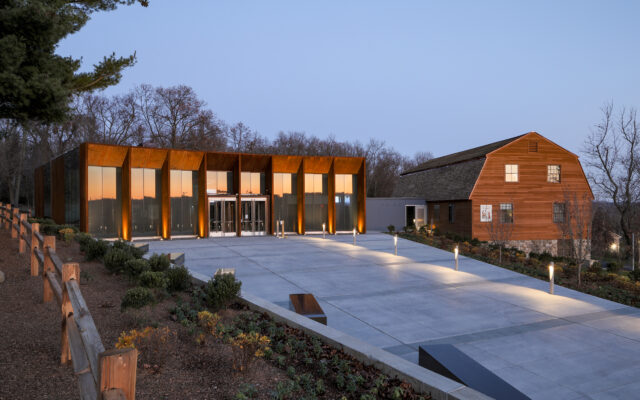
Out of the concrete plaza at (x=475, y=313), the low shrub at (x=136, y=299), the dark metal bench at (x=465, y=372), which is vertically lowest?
the concrete plaza at (x=475, y=313)

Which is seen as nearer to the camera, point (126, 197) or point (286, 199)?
point (126, 197)

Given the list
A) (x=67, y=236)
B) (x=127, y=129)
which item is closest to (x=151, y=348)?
(x=67, y=236)

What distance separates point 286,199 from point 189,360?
2285 cm

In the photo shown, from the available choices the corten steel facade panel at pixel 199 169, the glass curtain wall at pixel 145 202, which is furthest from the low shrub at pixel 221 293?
the glass curtain wall at pixel 145 202

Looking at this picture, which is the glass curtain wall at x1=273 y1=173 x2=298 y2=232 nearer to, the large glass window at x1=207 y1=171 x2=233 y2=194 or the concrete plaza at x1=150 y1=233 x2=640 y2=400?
the large glass window at x1=207 y1=171 x2=233 y2=194

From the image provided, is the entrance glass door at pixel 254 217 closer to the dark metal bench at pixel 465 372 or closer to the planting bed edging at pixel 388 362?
the planting bed edging at pixel 388 362

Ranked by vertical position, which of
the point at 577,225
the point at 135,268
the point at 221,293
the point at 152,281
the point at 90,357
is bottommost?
the point at 221,293

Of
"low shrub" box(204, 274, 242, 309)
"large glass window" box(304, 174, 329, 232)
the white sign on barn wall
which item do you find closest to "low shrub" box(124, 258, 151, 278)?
"low shrub" box(204, 274, 242, 309)

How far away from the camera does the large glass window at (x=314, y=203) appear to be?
27.7 metres

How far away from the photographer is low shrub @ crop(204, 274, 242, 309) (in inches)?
276

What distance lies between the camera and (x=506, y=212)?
27344 mm

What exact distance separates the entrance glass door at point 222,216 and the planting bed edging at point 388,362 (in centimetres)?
1923

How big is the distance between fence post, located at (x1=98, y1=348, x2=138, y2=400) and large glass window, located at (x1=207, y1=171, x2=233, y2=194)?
24514 mm

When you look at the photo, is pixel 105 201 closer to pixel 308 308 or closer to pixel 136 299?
pixel 136 299
